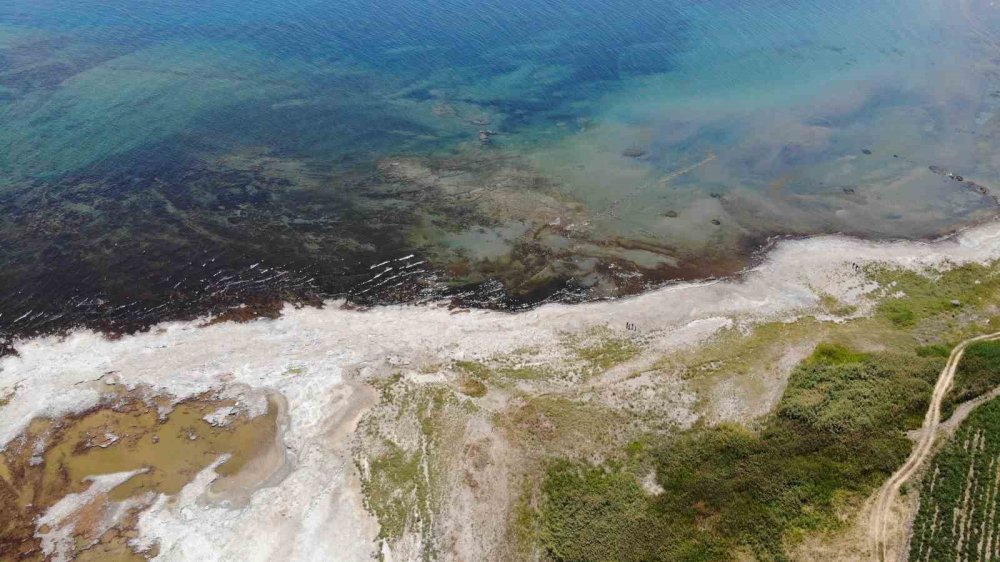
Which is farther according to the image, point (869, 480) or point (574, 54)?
point (574, 54)

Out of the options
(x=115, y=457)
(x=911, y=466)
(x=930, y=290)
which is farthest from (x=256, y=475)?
(x=930, y=290)

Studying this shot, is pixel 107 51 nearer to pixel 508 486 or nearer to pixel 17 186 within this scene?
pixel 17 186

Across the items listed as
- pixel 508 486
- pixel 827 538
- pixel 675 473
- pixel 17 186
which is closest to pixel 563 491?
pixel 508 486

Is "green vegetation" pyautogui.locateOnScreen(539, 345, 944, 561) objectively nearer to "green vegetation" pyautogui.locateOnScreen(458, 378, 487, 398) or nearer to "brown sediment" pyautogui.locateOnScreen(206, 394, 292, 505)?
"green vegetation" pyautogui.locateOnScreen(458, 378, 487, 398)

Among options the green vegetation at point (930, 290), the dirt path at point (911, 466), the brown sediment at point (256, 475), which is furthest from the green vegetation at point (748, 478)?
the brown sediment at point (256, 475)

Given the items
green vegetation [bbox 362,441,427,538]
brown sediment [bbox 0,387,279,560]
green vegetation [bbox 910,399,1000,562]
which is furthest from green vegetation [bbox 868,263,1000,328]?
brown sediment [bbox 0,387,279,560]

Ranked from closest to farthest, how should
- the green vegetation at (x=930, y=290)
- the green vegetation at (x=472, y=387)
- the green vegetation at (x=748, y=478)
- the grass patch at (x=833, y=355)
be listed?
1. the green vegetation at (x=748, y=478)
2. the green vegetation at (x=472, y=387)
3. the grass patch at (x=833, y=355)
4. the green vegetation at (x=930, y=290)

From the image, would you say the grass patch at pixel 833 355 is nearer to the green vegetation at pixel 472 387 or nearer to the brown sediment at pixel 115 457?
the green vegetation at pixel 472 387
